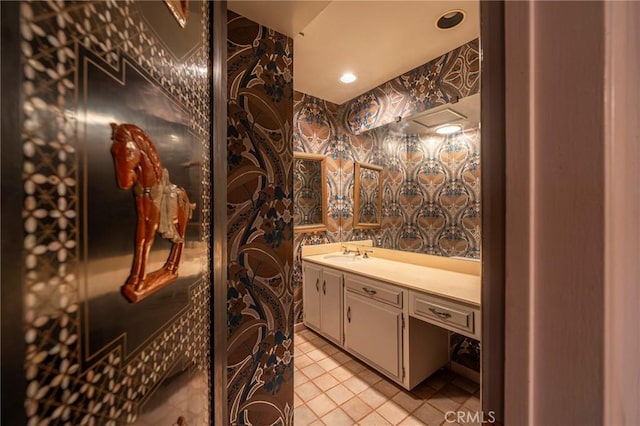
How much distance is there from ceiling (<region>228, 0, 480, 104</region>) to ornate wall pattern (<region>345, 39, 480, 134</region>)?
0.21 feet

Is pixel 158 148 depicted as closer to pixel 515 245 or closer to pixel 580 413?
pixel 515 245

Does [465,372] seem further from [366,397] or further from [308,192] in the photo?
[308,192]

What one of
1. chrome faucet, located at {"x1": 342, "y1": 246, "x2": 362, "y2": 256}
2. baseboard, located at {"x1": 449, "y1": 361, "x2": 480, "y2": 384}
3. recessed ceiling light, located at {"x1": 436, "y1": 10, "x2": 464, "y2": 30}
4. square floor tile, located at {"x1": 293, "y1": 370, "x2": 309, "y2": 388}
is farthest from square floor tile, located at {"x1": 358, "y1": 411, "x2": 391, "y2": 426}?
recessed ceiling light, located at {"x1": 436, "y1": 10, "x2": 464, "y2": 30}

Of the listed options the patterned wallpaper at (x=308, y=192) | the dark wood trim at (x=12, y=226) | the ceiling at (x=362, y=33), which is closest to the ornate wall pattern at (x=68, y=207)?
the dark wood trim at (x=12, y=226)

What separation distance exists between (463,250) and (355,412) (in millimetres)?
1357

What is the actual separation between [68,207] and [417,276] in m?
1.89

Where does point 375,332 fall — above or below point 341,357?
above

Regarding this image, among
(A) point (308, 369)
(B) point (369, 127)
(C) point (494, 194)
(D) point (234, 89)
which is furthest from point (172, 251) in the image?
(B) point (369, 127)

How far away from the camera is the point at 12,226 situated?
0.56 feet

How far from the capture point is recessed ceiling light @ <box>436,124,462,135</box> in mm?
A: 1873

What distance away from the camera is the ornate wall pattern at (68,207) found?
0.60ft

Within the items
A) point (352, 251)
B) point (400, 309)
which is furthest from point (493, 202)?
point (352, 251)

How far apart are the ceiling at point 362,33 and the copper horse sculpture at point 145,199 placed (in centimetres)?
92

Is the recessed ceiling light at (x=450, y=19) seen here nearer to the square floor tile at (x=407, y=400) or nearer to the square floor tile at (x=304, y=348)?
the square floor tile at (x=407, y=400)
